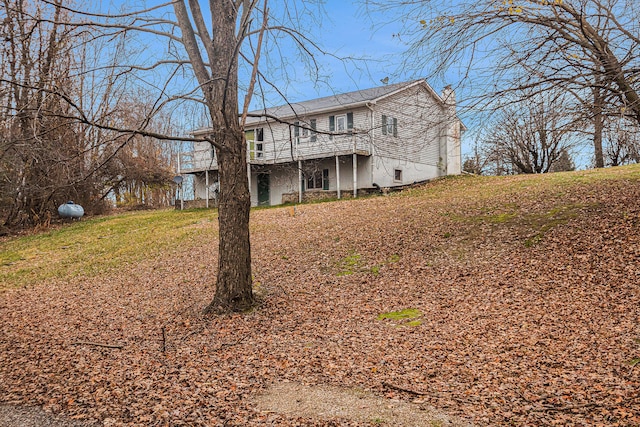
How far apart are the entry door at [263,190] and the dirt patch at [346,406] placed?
2059cm

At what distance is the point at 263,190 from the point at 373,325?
758 inches

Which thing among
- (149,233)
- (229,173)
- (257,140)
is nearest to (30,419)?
(229,173)

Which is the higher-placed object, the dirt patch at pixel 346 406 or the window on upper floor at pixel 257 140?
the window on upper floor at pixel 257 140

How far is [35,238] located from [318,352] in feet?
59.0

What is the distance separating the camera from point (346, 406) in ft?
14.0

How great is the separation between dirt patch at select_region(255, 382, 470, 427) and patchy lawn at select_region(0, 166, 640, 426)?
0.03 metres

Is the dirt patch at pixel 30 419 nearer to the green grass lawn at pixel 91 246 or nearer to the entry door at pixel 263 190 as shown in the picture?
the green grass lawn at pixel 91 246

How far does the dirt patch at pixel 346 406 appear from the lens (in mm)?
3898

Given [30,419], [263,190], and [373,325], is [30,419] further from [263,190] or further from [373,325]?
[263,190]

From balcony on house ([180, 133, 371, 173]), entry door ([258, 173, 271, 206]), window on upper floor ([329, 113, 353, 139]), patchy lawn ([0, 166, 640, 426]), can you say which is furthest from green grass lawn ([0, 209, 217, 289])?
window on upper floor ([329, 113, 353, 139])

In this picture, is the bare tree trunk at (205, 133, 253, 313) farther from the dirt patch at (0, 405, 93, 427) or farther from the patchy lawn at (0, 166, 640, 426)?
the dirt patch at (0, 405, 93, 427)

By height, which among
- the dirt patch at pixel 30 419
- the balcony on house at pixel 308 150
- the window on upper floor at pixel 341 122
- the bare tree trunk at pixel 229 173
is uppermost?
the window on upper floor at pixel 341 122

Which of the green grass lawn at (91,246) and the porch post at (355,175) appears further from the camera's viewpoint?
the porch post at (355,175)

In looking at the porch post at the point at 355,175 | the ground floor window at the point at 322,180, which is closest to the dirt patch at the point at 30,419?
the porch post at the point at 355,175
